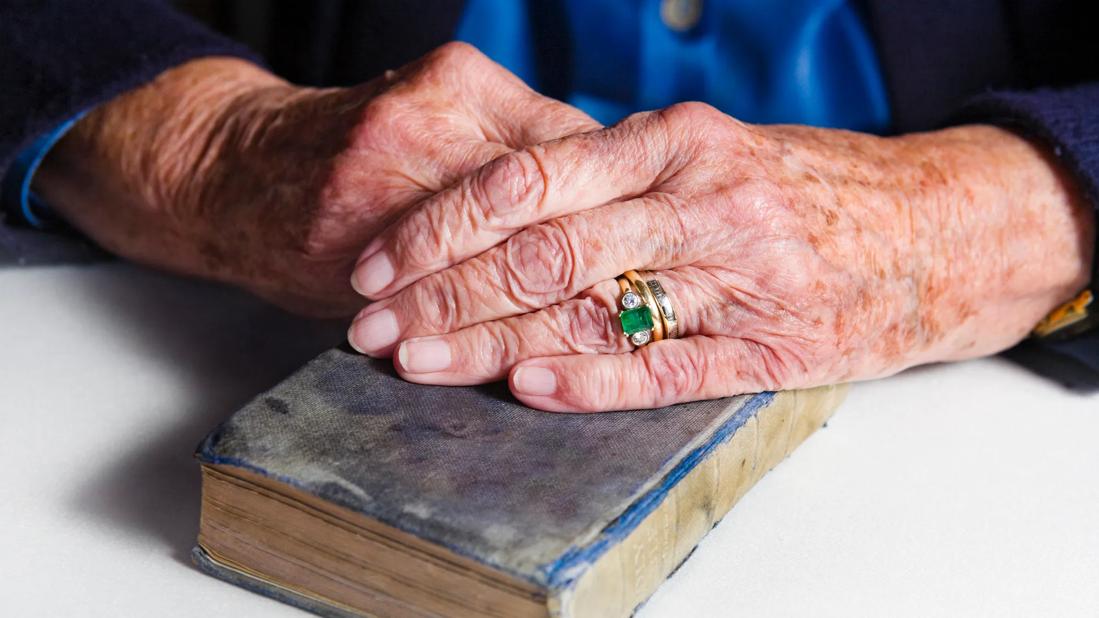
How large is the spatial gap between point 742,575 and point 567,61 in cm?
77

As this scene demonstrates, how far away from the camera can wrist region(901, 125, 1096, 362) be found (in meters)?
0.94

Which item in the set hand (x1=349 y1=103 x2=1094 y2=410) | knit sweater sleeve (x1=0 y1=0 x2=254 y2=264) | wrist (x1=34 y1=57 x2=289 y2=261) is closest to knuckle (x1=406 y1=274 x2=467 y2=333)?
hand (x1=349 y1=103 x2=1094 y2=410)

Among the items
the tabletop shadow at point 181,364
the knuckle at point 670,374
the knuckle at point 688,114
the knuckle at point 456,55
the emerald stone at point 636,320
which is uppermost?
the knuckle at point 688,114

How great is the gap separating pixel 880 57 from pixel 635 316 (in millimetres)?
558

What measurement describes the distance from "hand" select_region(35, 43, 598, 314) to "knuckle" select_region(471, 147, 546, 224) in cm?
7

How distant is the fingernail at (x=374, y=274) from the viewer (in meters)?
0.84

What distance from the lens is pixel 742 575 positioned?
73 centimetres

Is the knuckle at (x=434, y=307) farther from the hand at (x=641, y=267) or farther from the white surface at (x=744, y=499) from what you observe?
the white surface at (x=744, y=499)

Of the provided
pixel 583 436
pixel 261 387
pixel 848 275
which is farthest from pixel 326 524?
pixel 848 275

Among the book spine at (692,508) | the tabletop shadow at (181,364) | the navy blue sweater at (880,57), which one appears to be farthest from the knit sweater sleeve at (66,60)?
the book spine at (692,508)

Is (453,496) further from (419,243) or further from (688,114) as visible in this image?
(688,114)

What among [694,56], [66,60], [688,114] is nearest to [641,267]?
[688,114]

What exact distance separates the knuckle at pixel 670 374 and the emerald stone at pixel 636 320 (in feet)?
0.06

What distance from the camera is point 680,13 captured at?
123 cm
